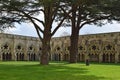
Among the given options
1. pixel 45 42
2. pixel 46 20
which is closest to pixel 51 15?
pixel 46 20

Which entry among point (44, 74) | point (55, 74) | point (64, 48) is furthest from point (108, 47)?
point (44, 74)

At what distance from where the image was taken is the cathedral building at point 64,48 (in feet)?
157

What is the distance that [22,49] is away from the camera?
5712 cm

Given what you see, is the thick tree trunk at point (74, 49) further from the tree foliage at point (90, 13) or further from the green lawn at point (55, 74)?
the green lawn at point (55, 74)

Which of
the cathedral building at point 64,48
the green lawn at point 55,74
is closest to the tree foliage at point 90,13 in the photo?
the green lawn at point 55,74

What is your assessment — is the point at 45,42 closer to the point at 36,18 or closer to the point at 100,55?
the point at 36,18

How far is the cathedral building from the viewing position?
47781mm

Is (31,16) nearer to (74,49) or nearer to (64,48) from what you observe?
(74,49)

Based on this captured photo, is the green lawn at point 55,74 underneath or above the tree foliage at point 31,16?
underneath

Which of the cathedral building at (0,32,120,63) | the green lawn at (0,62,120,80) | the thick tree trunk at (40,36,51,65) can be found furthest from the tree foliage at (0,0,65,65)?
the cathedral building at (0,32,120,63)

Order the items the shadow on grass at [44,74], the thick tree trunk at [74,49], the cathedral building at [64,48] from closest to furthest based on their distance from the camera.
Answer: the shadow on grass at [44,74], the thick tree trunk at [74,49], the cathedral building at [64,48]

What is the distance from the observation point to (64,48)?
56.7 m

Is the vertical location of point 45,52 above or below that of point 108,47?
below

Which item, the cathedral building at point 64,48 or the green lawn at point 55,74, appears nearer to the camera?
the green lawn at point 55,74
